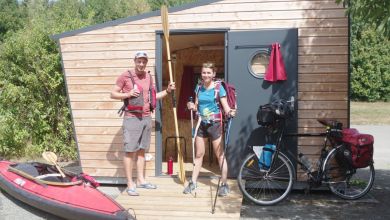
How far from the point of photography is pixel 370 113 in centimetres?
1902

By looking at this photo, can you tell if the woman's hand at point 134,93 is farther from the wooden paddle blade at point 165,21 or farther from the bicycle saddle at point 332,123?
the bicycle saddle at point 332,123

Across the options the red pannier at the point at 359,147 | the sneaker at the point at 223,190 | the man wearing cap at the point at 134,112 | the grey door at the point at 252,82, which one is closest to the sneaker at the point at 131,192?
the man wearing cap at the point at 134,112

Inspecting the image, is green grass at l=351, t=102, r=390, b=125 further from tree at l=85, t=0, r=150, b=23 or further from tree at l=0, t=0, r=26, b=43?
tree at l=0, t=0, r=26, b=43

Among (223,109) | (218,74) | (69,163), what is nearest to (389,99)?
(218,74)

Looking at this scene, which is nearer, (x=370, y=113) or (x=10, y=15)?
(x=370, y=113)

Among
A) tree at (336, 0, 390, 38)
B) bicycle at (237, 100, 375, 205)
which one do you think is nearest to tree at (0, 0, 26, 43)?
bicycle at (237, 100, 375, 205)

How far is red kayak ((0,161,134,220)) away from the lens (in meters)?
5.15

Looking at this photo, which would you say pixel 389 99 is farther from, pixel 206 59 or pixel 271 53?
pixel 271 53

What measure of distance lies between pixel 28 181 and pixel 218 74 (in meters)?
4.77

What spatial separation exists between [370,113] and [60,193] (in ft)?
52.2

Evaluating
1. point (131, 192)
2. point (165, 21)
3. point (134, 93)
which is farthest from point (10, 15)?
point (131, 192)

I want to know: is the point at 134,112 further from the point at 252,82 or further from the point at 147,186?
the point at 252,82

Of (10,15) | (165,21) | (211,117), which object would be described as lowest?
(211,117)

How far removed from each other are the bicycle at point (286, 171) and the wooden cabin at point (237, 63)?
28 cm
